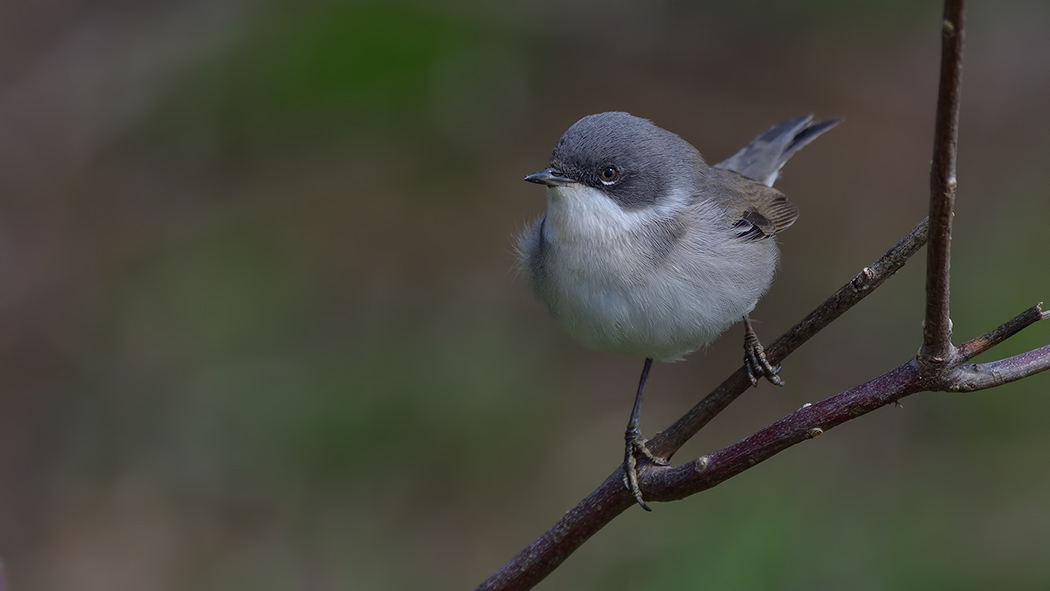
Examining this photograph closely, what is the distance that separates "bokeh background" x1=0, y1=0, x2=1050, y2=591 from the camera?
4.68 meters

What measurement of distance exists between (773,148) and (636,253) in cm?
188

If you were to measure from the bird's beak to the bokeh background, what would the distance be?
41.1 inches

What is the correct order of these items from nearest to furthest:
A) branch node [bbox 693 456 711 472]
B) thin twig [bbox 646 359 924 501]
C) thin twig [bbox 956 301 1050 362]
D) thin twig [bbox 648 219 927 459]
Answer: thin twig [bbox 956 301 1050 362] < thin twig [bbox 646 359 924 501] < branch node [bbox 693 456 711 472] < thin twig [bbox 648 219 927 459]

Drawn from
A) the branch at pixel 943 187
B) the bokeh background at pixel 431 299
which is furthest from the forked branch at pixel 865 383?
the bokeh background at pixel 431 299

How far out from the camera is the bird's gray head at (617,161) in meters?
3.41

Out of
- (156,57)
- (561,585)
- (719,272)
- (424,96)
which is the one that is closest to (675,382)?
(561,585)

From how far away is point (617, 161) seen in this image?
11.4ft

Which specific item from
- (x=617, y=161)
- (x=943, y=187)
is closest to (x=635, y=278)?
(x=617, y=161)

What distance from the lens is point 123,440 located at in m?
5.47

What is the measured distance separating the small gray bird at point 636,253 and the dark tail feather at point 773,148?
1.31 metres

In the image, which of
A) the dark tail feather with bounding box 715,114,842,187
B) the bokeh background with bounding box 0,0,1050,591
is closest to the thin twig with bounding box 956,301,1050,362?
the bokeh background with bounding box 0,0,1050,591

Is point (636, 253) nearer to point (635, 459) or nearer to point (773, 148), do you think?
point (635, 459)

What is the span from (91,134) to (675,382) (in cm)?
430

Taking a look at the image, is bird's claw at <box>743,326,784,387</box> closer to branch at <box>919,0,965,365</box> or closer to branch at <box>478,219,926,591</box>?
branch at <box>478,219,926,591</box>
